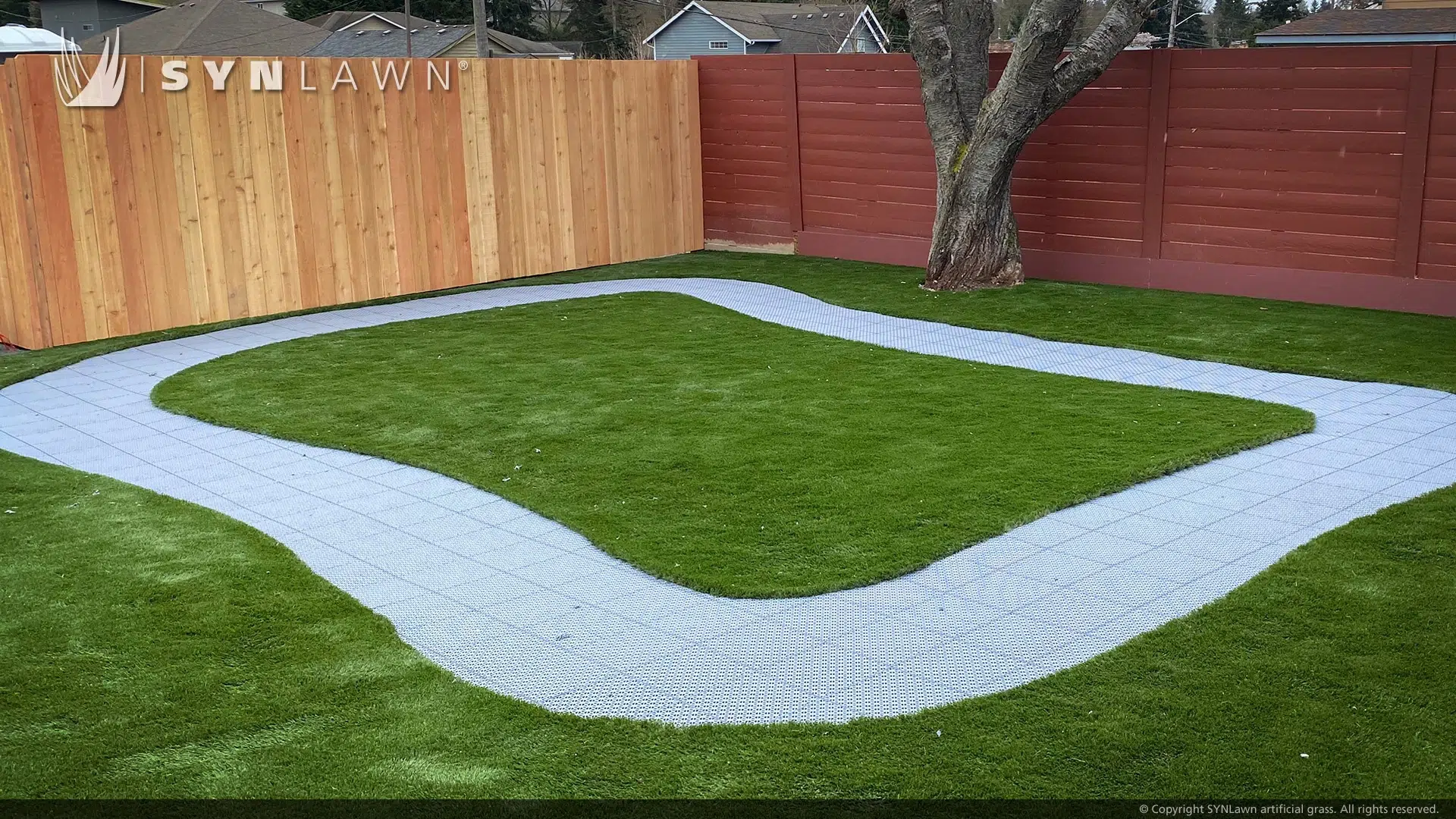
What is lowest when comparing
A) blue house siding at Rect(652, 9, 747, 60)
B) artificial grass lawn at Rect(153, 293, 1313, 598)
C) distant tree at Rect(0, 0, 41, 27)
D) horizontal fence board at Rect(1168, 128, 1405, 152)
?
artificial grass lawn at Rect(153, 293, 1313, 598)

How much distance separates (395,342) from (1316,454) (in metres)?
6.06

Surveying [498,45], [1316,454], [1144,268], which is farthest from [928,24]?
[498,45]

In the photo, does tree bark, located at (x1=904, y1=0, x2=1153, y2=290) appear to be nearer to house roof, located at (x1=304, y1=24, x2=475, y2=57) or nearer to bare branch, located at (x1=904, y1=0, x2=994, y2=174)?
bare branch, located at (x1=904, y1=0, x2=994, y2=174)

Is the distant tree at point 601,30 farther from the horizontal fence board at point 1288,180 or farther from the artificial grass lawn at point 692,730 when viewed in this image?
the artificial grass lawn at point 692,730

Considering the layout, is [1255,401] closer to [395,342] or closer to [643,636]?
[643,636]

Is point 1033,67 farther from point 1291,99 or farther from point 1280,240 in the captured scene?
point 1280,240

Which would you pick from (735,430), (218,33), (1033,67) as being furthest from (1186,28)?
(735,430)

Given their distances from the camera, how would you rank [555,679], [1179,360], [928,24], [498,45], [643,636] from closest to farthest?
[555,679] → [643,636] → [1179,360] → [928,24] → [498,45]

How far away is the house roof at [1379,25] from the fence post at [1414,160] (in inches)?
526

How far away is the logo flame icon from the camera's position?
28.6 feet

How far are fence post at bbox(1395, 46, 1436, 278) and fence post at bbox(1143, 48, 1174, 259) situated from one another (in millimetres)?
1753

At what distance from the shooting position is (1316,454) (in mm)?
5914

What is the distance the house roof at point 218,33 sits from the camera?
30.8 metres

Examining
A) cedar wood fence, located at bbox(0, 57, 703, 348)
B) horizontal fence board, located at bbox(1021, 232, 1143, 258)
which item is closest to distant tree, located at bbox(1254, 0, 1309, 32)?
horizontal fence board, located at bbox(1021, 232, 1143, 258)
